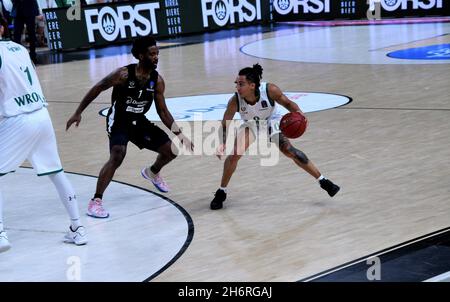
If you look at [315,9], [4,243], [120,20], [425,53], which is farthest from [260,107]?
[315,9]

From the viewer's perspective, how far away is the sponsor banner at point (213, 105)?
1248 cm

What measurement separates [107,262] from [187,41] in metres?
17.1

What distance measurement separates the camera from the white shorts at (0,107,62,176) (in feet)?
21.7

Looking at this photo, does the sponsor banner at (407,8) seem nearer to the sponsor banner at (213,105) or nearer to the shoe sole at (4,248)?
the sponsor banner at (213,105)

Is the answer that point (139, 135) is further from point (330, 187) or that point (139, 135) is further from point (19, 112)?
point (330, 187)

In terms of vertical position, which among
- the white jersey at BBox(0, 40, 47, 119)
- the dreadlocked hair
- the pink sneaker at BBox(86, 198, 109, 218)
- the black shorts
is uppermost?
the white jersey at BBox(0, 40, 47, 119)

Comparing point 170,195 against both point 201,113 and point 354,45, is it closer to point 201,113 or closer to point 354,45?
point 201,113

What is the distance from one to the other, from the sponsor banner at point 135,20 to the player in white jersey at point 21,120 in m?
15.2

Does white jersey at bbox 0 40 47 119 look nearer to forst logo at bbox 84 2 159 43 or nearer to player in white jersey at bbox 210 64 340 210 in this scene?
player in white jersey at bbox 210 64 340 210

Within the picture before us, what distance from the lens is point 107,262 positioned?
6.52 meters

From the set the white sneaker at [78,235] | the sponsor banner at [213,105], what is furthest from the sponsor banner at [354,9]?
the white sneaker at [78,235]

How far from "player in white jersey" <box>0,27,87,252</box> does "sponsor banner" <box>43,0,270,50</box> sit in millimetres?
15150

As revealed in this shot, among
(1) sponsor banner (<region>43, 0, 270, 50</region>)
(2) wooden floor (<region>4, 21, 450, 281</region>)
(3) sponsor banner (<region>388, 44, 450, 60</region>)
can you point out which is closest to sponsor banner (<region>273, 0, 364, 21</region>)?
(1) sponsor banner (<region>43, 0, 270, 50</region>)
